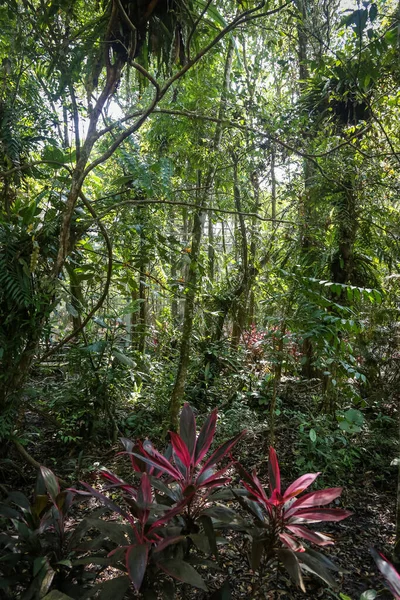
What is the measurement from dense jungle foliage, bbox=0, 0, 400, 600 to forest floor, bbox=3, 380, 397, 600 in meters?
0.01

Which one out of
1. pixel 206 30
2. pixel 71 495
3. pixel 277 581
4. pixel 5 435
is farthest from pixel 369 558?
pixel 206 30

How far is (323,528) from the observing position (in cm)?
218

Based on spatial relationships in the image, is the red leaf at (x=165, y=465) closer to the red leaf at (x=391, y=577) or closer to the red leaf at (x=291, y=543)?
the red leaf at (x=291, y=543)

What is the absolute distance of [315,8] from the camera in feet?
13.1

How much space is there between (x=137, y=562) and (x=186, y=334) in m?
2.02

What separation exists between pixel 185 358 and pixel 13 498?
165 centimetres

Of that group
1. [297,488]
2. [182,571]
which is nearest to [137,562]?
[182,571]

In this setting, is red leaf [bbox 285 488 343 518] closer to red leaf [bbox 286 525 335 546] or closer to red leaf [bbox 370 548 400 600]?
red leaf [bbox 286 525 335 546]

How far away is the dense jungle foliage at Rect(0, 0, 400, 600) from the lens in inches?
54.5

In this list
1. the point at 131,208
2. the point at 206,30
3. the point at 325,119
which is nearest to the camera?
the point at 206,30

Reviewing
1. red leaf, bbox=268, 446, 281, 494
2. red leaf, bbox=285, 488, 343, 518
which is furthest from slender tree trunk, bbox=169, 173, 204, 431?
red leaf, bbox=285, 488, 343, 518

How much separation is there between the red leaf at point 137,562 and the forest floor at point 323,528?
28 cm

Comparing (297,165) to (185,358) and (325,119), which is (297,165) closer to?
(325,119)

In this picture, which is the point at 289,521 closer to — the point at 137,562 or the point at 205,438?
the point at 205,438
